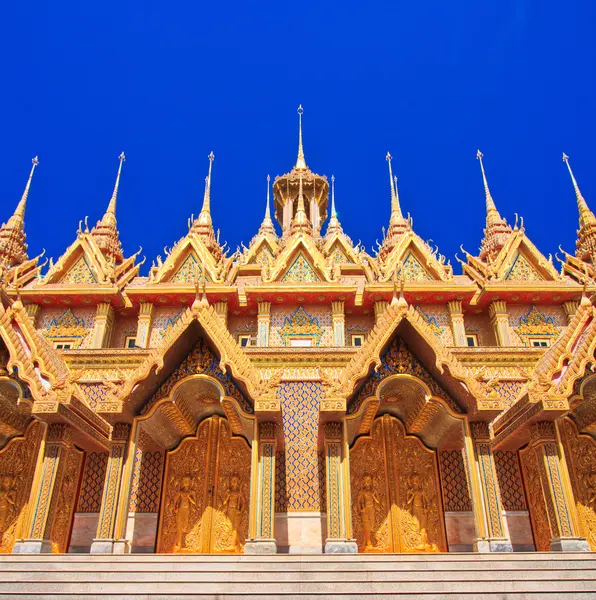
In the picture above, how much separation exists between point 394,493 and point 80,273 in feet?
52.1

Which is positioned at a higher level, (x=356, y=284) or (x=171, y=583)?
(x=356, y=284)

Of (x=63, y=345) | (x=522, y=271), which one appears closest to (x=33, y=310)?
(x=63, y=345)

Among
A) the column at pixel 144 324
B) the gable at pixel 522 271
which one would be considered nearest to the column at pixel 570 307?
the gable at pixel 522 271

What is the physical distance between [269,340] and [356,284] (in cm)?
410

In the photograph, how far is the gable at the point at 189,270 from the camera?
2241 cm

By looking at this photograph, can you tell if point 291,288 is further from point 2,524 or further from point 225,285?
point 2,524

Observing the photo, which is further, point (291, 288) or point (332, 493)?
point (291, 288)

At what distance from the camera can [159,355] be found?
11234mm

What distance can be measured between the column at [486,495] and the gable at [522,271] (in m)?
11.8

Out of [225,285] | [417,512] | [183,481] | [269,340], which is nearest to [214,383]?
[183,481]

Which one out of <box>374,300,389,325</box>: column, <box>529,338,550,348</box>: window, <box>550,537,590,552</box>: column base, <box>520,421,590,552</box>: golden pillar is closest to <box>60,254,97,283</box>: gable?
<box>374,300,389,325</box>: column

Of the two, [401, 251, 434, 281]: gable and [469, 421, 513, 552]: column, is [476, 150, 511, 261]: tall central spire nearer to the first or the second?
[401, 251, 434, 281]: gable

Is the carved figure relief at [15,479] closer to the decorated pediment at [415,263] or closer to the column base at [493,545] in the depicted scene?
the column base at [493,545]

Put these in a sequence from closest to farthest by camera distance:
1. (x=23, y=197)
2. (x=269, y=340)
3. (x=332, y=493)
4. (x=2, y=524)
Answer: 1. (x=332, y=493)
2. (x=2, y=524)
3. (x=269, y=340)
4. (x=23, y=197)
